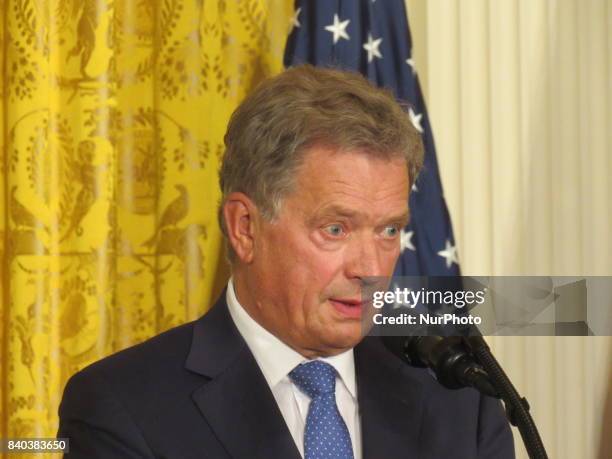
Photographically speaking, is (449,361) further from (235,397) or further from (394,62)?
(394,62)

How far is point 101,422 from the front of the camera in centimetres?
162

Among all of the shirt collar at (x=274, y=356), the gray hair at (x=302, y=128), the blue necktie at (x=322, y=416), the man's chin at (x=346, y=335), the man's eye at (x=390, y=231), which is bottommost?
the blue necktie at (x=322, y=416)

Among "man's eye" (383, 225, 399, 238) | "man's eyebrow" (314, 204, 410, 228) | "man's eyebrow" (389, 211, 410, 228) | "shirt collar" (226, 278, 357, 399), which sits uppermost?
"man's eyebrow" (314, 204, 410, 228)

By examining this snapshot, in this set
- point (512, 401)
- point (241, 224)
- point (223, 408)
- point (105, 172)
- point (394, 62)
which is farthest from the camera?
point (394, 62)

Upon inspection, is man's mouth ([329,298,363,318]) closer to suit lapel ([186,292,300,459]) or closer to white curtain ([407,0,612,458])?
suit lapel ([186,292,300,459])

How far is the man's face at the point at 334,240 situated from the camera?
66.0 inches

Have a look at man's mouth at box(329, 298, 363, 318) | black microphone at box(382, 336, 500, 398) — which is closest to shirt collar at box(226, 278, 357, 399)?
man's mouth at box(329, 298, 363, 318)

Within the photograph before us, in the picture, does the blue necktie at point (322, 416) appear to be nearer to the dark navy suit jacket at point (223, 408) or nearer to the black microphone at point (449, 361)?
the dark navy suit jacket at point (223, 408)

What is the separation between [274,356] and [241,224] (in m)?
0.23

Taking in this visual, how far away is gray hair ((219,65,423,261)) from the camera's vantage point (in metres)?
1.69

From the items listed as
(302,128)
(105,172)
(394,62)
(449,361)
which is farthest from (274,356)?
(394,62)

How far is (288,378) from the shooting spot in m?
1.74

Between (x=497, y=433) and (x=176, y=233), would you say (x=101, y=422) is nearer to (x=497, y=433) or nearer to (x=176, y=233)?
(x=497, y=433)

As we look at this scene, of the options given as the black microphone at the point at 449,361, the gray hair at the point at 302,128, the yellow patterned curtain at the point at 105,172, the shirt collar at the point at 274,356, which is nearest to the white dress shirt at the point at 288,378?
the shirt collar at the point at 274,356
